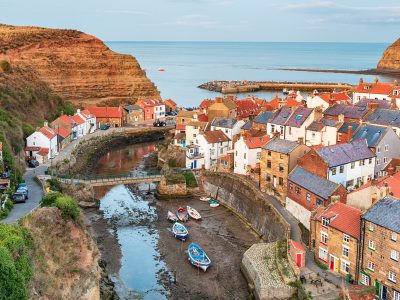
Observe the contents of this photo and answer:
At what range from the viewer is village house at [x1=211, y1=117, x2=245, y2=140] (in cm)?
5831

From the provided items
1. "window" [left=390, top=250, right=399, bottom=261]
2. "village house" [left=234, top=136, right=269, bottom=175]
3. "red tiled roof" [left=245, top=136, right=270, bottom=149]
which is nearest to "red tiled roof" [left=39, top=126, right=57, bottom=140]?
"village house" [left=234, top=136, right=269, bottom=175]

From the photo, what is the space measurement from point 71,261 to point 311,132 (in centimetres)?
3024

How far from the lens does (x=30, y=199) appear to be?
126ft

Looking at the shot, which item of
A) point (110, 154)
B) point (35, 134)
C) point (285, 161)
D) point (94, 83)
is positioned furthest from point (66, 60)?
point (285, 161)

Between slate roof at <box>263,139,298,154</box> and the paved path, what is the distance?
1982 centimetres

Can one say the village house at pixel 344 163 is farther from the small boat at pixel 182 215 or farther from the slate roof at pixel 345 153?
the small boat at pixel 182 215

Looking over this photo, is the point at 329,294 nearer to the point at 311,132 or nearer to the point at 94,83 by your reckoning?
the point at 311,132

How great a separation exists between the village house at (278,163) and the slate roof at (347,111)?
41.0 ft

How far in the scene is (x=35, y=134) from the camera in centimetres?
5762

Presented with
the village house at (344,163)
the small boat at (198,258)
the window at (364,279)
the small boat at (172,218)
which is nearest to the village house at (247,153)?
the village house at (344,163)

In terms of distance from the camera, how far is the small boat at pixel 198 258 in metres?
35.7

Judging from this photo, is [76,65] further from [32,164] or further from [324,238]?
[324,238]

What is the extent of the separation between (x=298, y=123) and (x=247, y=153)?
260 inches

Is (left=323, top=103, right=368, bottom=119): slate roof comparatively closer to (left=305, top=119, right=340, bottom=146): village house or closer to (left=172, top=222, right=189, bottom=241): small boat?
(left=305, top=119, right=340, bottom=146): village house
